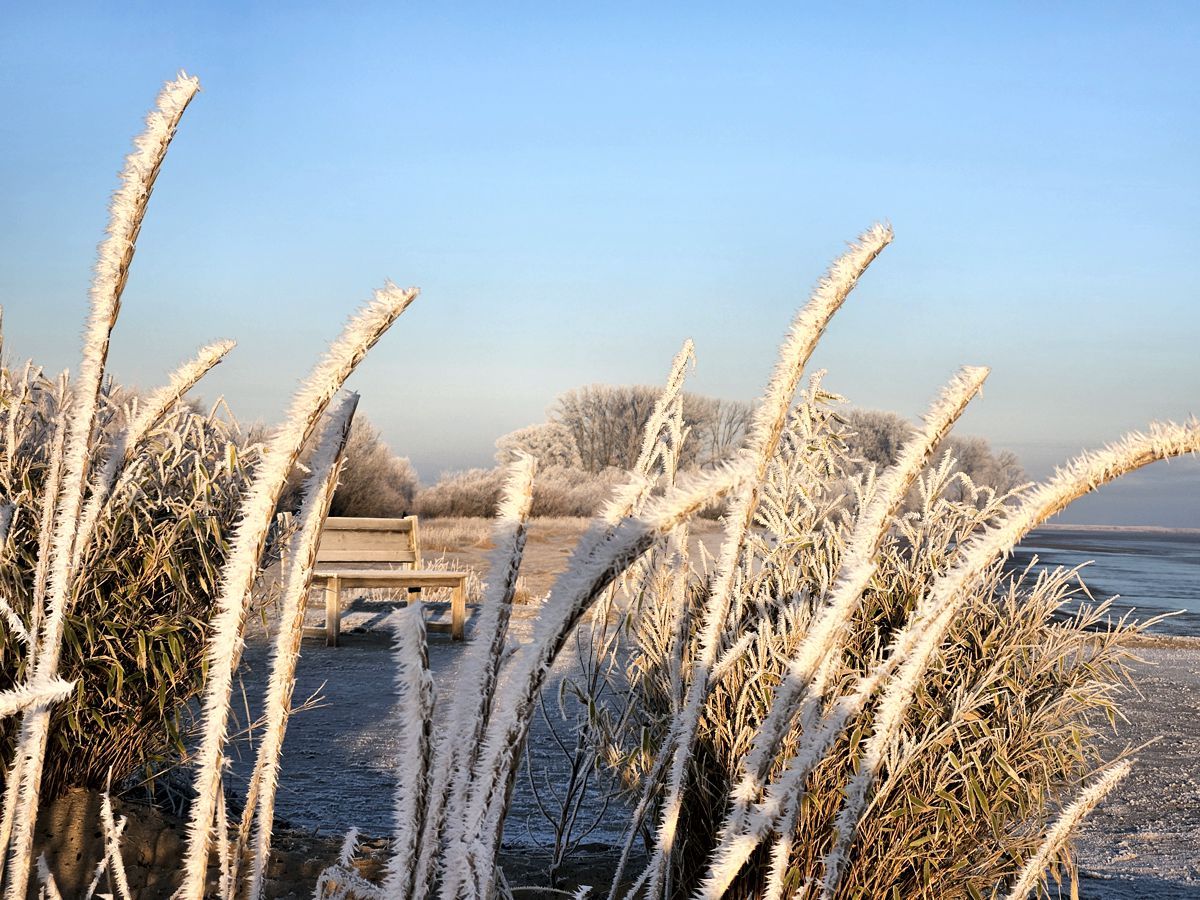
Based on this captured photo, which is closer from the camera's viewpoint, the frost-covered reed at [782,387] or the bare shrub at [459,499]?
the frost-covered reed at [782,387]

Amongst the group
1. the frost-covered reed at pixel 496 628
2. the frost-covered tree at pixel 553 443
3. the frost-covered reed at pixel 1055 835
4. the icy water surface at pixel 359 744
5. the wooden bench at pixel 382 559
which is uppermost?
Answer: the frost-covered tree at pixel 553 443

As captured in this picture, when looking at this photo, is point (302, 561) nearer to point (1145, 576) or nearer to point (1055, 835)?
point (1055, 835)

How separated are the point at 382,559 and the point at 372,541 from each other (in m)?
0.20

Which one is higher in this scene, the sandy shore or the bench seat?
the bench seat

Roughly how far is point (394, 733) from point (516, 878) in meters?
2.62

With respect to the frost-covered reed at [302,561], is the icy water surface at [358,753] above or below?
below

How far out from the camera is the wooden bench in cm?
866

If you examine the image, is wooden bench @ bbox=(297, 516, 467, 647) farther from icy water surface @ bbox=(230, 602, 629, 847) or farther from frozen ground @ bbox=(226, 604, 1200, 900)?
frozen ground @ bbox=(226, 604, 1200, 900)

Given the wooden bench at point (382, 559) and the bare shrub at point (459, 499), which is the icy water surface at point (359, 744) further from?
the bare shrub at point (459, 499)

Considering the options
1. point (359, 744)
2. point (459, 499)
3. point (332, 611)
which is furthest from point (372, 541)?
point (459, 499)

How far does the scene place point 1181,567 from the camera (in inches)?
913

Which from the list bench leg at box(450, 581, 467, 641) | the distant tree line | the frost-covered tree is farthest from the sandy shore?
the frost-covered tree

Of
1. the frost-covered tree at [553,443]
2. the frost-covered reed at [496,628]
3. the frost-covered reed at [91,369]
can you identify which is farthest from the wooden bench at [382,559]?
the frost-covered tree at [553,443]

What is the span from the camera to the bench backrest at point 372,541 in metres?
9.78
